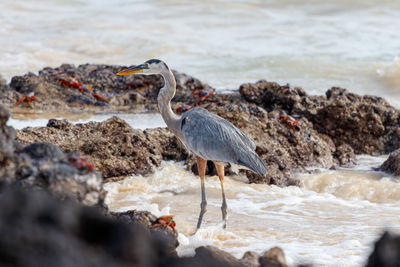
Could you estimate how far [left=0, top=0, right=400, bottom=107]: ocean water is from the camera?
15102 millimetres

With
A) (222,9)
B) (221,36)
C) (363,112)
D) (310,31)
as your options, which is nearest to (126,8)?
(222,9)

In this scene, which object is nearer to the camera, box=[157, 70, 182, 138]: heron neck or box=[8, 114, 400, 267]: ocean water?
box=[8, 114, 400, 267]: ocean water

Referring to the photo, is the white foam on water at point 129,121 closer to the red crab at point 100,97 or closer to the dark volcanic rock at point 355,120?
the red crab at point 100,97

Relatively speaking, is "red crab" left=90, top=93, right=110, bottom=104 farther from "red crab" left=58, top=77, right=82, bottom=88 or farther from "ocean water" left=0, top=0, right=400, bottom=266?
"ocean water" left=0, top=0, right=400, bottom=266

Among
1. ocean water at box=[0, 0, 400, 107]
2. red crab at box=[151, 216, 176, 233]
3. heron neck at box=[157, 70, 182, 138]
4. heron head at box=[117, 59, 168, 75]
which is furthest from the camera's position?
ocean water at box=[0, 0, 400, 107]

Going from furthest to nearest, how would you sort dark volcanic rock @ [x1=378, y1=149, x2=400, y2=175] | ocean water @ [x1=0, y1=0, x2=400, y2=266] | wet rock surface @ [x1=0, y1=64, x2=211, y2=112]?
wet rock surface @ [x1=0, y1=64, x2=211, y2=112] → dark volcanic rock @ [x1=378, y1=149, x2=400, y2=175] → ocean water @ [x1=0, y1=0, x2=400, y2=266]

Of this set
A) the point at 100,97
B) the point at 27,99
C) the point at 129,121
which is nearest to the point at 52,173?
the point at 129,121

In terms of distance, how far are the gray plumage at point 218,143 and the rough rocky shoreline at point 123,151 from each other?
961 mm

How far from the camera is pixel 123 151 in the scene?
21.3ft

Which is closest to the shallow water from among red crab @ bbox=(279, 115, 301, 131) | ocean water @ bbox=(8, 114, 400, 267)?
ocean water @ bbox=(8, 114, 400, 267)

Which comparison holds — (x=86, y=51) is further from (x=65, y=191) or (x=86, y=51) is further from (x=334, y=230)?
(x=65, y=191)

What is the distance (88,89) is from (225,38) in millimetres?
10006

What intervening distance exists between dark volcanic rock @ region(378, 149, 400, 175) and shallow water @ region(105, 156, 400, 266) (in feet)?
0.44

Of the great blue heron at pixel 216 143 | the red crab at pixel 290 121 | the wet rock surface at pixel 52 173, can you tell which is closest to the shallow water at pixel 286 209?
the great blue heron at pixel 216 143
